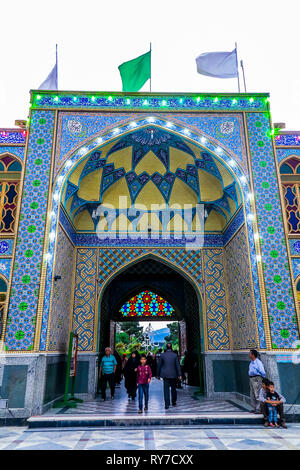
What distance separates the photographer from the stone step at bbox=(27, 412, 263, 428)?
4.48 metres

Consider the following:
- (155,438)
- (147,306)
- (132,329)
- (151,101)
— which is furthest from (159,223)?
(132,329)

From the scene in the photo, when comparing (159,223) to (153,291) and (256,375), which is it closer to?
(153,291)

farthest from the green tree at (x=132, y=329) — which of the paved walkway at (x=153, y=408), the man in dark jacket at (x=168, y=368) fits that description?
the man in dark jacket at (x=168, y=368)

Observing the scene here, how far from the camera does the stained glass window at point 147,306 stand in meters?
10.6

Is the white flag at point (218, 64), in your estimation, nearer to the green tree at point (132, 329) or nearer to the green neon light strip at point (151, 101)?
the green neon light strip at point (151, 101)

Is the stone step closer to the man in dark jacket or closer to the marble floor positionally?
the marble floor

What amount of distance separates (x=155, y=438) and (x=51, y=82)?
6.79 meters

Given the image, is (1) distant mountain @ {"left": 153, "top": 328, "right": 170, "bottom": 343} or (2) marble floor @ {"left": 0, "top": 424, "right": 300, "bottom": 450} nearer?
(2) marble floor @ {"left": 0, "top": 424, "right": 300, "bottom": 450}

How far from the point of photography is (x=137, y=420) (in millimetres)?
4520

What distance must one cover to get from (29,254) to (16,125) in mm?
2644

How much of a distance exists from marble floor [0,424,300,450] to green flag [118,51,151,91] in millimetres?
6164

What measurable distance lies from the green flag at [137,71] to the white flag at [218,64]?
106cm

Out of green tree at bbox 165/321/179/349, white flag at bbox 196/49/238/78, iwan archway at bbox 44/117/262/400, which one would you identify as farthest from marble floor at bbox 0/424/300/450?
green tree at bbox 165/321/179/349
